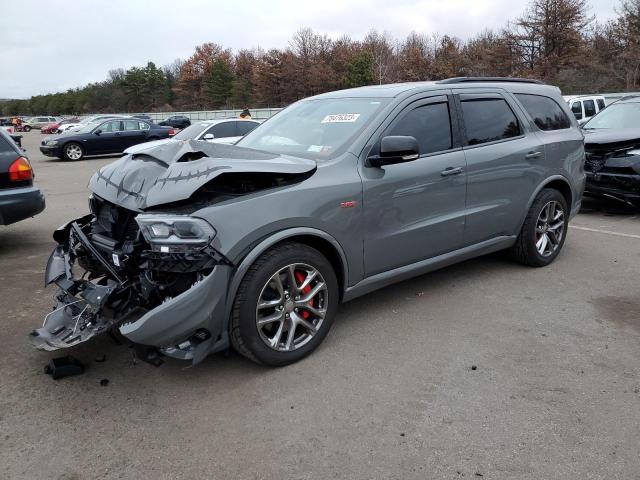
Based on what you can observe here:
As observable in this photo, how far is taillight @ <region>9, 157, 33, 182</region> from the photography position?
19.0ft

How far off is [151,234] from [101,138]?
1913 centimetres

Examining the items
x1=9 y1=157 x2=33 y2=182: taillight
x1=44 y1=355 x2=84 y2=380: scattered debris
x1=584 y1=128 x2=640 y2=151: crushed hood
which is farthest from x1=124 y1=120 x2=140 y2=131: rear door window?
x1=44 y1=355 x2=84 y2=380: scattered debris

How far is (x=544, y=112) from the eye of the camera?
210 inches

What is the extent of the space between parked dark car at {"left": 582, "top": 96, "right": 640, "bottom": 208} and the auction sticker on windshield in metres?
5.29

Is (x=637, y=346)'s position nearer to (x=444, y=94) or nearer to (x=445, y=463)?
(x=445, y=463)

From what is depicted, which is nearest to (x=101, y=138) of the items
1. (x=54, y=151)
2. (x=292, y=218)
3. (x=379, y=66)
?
(x=54, y=151)

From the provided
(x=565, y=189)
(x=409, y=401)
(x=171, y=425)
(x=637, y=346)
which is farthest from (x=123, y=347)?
(x=565, y=189)

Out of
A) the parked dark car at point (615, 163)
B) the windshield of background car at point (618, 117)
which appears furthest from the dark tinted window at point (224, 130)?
the parked dark car at point (615, 163)

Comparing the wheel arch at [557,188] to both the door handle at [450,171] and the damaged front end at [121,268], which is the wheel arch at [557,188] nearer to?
the door handle at [450,171]

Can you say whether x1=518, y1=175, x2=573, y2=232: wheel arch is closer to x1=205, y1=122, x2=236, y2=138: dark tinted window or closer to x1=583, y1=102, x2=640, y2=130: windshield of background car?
x1=583, y1=102, x2=640, y2=130: windshield of background car

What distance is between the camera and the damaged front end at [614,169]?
7.44m

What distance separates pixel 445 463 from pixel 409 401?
54 cm

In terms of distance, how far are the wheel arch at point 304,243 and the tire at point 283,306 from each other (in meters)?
0.05

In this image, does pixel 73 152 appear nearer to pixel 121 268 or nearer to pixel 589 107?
pixel 121 268
